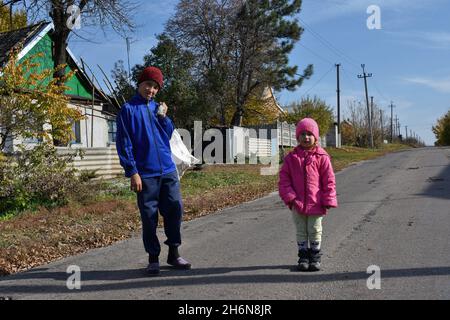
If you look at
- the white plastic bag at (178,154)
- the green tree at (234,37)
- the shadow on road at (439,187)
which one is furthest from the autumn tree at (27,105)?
the green tree at (234,37)

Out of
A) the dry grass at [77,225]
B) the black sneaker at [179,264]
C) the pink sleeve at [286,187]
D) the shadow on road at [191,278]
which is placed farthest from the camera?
the dry grass at [77,225]

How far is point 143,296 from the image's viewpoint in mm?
4594

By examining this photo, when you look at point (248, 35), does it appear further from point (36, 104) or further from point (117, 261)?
point (117, 261)

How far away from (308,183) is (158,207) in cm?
154

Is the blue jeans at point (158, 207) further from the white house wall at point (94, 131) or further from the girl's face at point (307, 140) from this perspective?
the white house wall at point (94, 131)

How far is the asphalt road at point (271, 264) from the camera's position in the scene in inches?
184

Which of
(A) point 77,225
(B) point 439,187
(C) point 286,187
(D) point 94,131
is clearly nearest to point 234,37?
(D) point 94,131

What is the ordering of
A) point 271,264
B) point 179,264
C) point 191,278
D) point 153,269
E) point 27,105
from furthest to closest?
point 27,105, point 271,264, point 179,264, point 153,269, point 191,278

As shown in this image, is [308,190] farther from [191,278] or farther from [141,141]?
[141,141]

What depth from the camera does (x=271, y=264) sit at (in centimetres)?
568

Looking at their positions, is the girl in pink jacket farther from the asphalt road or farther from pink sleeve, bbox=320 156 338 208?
the asphalt road

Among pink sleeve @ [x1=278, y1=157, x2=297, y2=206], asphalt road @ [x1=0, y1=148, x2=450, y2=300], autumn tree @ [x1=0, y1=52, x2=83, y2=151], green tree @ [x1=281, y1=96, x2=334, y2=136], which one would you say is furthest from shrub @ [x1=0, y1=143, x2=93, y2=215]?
green tree @ [x1=281, y1=96, x2=334, y2=136]

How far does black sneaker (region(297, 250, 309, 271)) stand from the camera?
17.4ft
